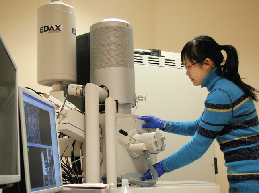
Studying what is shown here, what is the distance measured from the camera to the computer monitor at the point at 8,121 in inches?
23.9

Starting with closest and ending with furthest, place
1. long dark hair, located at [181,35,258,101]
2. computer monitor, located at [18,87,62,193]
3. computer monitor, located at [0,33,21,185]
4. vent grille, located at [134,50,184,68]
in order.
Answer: computer monitor, located at [0,33,21,185] → computer monitor, located at [18,87,62,193] → long dark hair, located at [181,35,258,101] → vent grille, located at [134,50,184,68]

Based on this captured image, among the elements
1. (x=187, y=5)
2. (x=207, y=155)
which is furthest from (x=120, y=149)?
(x=187, y=5)

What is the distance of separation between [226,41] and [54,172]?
280 cm

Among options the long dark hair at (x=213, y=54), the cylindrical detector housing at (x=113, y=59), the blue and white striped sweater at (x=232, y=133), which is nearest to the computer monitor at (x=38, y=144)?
the cylindrical detector housing at (x=113, y=59)

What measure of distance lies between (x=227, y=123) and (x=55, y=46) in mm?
991

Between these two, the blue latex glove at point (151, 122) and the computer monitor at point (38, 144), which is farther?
the blue latex glove at point (151, 122)

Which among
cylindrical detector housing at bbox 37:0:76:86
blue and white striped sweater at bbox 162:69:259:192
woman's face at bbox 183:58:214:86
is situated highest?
cylindrical detector housing at bbox 37:0:76:86

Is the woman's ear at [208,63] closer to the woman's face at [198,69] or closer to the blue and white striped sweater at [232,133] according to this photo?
the woman's face at [198,69]

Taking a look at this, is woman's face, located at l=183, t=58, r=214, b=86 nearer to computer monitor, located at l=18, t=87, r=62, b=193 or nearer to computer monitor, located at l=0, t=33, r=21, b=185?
computer monitor, located at l=18, t=87, r=62, b=193

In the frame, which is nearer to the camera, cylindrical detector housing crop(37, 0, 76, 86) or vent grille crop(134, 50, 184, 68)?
cylindrical detector housing crop(37, 0, 76, 86)

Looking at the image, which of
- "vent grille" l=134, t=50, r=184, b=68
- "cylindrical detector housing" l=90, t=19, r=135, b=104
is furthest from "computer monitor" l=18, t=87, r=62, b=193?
"vent grille" l=134, t=50, r=184, b=68

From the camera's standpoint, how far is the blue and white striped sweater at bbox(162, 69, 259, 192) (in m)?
1.52

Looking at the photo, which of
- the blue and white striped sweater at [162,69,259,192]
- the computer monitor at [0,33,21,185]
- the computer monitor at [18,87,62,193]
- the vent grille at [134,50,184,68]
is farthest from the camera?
the vent grille at [134,50,184,68]

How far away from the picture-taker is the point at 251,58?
342 centimetres
